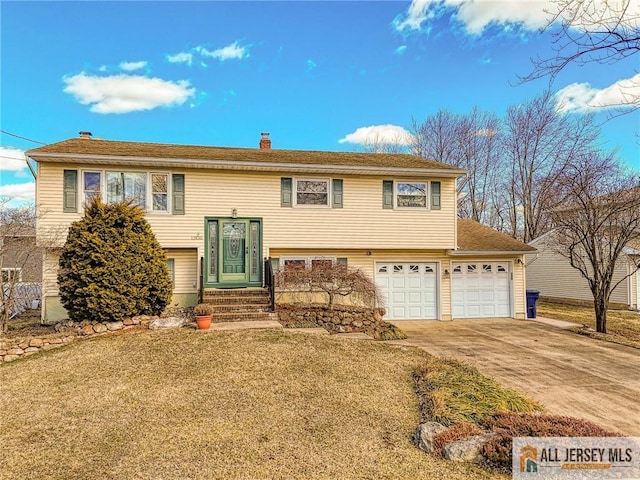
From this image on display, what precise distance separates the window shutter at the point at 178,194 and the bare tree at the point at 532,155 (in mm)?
20852

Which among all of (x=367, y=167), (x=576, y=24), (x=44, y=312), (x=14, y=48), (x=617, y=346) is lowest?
(x=617, y=346)

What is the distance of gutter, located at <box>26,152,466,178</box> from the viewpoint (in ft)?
34.3

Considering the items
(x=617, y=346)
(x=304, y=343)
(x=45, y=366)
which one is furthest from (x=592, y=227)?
(x=45, y=366)

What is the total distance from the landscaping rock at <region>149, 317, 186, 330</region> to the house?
2056mm

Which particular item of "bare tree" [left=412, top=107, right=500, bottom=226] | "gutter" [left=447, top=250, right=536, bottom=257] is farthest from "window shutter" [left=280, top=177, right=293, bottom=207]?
"bare tree" [left=412, top=107, right=500, bottom=226]

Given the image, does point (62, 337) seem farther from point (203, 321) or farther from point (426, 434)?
Result: point (426, 434)

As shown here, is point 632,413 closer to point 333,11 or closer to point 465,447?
point 465,447

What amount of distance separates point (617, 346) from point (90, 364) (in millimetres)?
12175

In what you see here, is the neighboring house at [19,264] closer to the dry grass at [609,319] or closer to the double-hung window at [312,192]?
the double-hung window at [312,192]

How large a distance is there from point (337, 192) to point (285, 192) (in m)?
1.75

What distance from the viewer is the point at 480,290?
44.6 ft

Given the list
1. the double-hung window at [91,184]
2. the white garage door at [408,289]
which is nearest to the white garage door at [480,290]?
the white garage door at [408,289]

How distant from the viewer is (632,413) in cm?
511

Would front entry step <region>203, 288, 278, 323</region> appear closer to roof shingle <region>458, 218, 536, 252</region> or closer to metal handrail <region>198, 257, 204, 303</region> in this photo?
metal handrail <region>198, 257, 204, 303</region>
